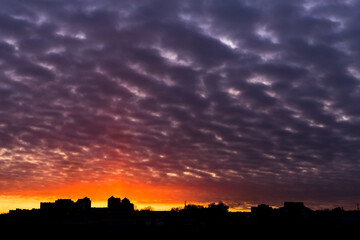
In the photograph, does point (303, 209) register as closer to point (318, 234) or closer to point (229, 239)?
point (318, 234)

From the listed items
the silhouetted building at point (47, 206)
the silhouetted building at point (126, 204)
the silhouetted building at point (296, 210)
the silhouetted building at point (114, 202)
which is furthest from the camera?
the silhouetted building at point (114, 202)

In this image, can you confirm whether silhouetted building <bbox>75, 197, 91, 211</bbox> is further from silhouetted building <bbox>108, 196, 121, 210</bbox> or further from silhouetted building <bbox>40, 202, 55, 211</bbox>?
silhouetted building <bbox>40, 202, 55, 211</bbox>

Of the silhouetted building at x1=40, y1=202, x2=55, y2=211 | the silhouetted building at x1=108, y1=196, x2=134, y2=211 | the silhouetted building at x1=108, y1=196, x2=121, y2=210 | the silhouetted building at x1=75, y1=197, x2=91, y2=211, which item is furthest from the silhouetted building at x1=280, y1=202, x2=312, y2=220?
the silhouetted building at x1=40, y1=202, x2=55, y2=211

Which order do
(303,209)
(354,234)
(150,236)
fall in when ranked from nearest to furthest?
1. (150,236)
2. (354,234)
3. (303,209)

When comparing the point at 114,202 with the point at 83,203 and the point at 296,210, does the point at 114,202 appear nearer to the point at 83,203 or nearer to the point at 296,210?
the point at 83,203

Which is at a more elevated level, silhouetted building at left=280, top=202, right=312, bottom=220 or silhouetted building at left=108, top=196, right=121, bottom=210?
silhouetted building at left=108, top=196, right=121, bottom=210

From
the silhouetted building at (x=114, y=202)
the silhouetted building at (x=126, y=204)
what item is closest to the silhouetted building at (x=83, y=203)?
the silhouetted building at (x=114, y=202)

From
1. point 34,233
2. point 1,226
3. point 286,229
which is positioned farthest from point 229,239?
point 1,226

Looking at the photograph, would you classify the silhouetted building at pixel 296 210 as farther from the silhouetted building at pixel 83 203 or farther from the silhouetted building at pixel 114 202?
the silhouetted building at pixel 83 203

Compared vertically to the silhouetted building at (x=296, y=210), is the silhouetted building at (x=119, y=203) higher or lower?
higher

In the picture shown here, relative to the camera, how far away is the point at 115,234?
65.3m

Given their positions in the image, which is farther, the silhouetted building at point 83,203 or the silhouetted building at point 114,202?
the silhouetted building at point 114,202

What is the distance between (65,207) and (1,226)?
8467 cm

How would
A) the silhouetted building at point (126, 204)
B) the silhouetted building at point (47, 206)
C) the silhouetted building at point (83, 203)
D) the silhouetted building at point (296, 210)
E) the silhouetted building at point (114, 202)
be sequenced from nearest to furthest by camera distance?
the silhouetted building at point (296, 210) → the silhouetted building at point (47, 206) → the silhouetted building at point (83, 203) → the silhouetted building at point (126, 204) → the silhouetted building at point (114, 202)
